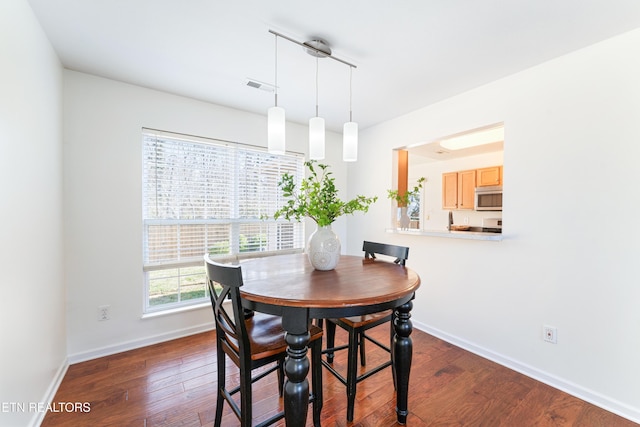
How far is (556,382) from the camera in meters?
1.93

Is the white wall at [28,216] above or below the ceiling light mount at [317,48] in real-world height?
below

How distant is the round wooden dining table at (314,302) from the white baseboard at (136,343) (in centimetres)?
150

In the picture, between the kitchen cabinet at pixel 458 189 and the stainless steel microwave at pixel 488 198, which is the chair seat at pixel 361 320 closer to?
the stainless steel microwave at pixel 488 198

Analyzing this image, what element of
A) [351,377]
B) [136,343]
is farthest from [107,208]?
[351,377]

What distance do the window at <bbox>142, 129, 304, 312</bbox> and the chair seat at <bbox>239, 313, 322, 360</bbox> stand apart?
1.44 m

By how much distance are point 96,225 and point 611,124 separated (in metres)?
3.86

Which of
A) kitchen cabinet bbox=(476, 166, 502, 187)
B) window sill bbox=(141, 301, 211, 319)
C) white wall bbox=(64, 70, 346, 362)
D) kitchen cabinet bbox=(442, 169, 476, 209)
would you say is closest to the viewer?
white wall bbox=(64, 70, 346, 362)

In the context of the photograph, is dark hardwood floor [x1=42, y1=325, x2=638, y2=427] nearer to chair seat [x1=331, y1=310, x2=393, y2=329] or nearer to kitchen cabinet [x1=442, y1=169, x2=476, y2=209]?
chair seat [x1=331, y1=310, x2=393, y2=329]

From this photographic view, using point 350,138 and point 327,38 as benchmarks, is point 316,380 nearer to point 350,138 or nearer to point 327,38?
point 350,138

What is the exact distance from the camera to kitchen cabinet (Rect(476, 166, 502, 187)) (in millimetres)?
4297

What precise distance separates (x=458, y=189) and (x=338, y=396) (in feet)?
14.2

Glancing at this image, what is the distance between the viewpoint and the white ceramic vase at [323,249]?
1693mm

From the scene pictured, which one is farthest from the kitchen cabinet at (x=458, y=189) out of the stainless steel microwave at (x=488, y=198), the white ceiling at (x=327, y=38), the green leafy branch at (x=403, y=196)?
the white ceiling at (x=327, y=38)

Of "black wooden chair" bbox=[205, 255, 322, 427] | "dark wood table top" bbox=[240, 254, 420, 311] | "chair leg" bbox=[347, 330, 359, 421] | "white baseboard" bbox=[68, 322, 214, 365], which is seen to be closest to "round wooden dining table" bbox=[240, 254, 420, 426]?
"dark wood table top" bbox=[240, 254, 420, 311]
